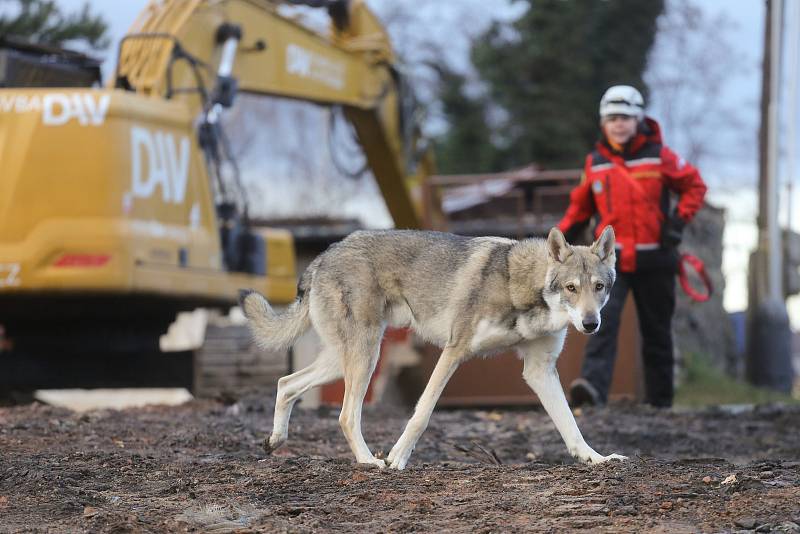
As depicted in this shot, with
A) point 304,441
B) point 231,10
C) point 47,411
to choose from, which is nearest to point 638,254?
point 304,441

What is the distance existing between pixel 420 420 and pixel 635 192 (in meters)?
3.76

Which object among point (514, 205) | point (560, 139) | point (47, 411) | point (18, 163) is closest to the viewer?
point (47, 411)

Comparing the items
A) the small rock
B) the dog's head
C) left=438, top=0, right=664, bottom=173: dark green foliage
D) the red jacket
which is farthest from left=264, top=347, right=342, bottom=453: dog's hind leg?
left=438, top=0, right=664, bottom=173: dark green foliage

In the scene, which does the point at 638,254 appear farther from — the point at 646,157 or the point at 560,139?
the point at 560,139

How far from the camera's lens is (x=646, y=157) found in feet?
31.9

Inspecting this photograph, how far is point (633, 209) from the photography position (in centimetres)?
957

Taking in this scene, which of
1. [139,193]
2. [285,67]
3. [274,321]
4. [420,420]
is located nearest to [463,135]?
[285,67]

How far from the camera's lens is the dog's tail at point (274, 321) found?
290 inches

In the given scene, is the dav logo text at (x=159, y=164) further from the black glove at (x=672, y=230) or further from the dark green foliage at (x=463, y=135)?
the dark green foliage at (x=463, y=135)

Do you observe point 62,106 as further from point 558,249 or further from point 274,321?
point 558,249

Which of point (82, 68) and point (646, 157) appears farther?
point (82, 68)

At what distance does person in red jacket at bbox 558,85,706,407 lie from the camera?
31.5 feet

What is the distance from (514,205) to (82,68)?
479 inches

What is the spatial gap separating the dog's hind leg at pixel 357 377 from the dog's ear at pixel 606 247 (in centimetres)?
126
